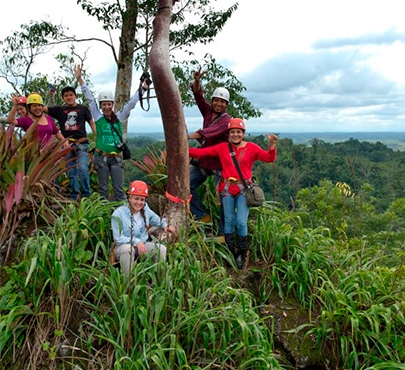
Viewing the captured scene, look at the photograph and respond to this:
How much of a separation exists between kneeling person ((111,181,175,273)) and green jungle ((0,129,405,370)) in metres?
0.15

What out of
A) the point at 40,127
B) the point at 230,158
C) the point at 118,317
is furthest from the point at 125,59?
the point at 118,317

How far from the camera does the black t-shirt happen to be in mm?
5734

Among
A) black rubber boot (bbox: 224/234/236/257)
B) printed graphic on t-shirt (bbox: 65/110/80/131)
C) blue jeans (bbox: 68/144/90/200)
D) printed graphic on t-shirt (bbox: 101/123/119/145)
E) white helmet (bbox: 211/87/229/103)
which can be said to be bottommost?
black rubber boot (bbox: 224/234/236/257)

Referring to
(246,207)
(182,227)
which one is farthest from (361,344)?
(182,227)

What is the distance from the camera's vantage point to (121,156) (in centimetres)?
557

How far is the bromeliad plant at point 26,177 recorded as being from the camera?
15.3 ft

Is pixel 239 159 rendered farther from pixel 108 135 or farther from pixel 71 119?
pixel 71 119

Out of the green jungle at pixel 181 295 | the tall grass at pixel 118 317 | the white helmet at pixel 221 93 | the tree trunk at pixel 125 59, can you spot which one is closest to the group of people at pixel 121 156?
the white helmet at pixel 221 93

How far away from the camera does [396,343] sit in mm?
4273

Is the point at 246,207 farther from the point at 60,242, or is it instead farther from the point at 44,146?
the point at 44,146

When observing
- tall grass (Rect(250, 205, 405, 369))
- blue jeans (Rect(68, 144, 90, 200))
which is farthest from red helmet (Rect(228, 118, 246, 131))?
blue jeans (Rect(68, 144, 90, 200))

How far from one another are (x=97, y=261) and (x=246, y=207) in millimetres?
1671

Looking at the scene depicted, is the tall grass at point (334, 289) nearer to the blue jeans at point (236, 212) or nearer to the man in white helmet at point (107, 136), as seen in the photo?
the blue jeans at point (236, 212)

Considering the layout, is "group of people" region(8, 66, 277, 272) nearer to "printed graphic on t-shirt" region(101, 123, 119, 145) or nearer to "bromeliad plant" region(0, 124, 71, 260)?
"printed graphic on t-shirt" region(101, 123, 119, 145)
